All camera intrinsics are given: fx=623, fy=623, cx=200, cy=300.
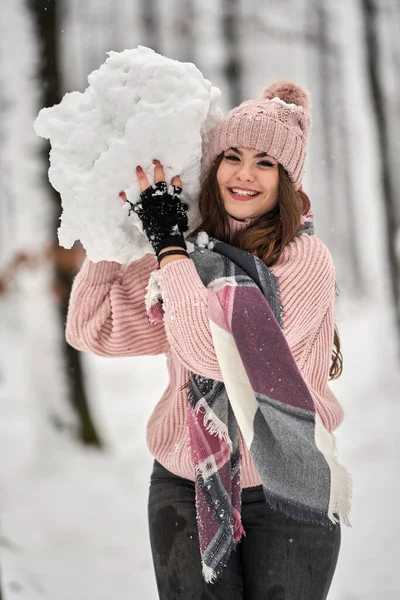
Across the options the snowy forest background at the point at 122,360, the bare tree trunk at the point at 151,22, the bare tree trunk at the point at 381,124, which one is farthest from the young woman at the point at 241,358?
the bare tree trunk at the point at 151,22

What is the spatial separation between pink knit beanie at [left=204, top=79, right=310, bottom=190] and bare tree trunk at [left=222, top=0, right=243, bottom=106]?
27.1 feet

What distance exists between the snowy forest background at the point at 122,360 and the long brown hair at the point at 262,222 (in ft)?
7.05

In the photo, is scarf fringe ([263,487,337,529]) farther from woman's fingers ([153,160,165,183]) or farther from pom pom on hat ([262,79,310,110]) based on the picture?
pom pom on hat ([262,79,310,110])

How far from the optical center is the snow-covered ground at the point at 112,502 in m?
3.75

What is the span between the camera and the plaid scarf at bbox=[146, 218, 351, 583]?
1716 millimetres

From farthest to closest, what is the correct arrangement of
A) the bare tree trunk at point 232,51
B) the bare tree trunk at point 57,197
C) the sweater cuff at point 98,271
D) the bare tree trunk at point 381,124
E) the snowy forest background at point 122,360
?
the bare tree trunk at point 232,51 → the bare tree trunk at point 381,124 → the bare tree trunk at point 57,197 → the snowy forest background at point 122,360 → the sweater cuff at point 98,271

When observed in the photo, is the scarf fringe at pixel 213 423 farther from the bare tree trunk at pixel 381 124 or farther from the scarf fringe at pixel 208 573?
the bare tree trunk at pixel 381 124

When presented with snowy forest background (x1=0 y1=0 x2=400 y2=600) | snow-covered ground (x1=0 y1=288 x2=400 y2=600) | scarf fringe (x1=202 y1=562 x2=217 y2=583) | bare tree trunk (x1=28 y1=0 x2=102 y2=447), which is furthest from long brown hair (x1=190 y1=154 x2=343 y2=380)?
bare tree trunk (x1=28 y1=0 x2=102 y2=447)

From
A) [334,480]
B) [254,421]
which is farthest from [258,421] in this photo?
[334,480]

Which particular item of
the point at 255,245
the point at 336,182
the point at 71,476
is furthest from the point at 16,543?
the point at 336,182

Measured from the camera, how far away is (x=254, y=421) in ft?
5.69

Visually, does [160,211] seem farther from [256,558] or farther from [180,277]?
[256,558]

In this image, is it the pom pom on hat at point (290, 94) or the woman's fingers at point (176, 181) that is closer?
the woman's fingers at point (176, 181)

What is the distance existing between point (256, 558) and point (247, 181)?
1151 millimetres
